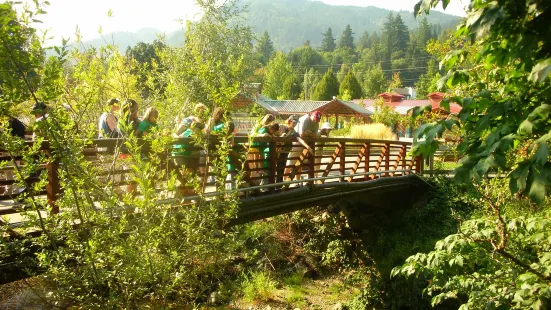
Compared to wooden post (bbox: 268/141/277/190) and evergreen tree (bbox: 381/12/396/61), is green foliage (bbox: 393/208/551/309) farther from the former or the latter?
evergreen tree (bbox: 381/12/396/61)

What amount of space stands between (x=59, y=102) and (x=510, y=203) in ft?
31.0

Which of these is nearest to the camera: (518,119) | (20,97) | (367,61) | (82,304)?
(518,119)

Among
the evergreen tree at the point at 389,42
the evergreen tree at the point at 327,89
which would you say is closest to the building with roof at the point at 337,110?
the evergreen tree at the point at 327,89

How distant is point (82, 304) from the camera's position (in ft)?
10.0

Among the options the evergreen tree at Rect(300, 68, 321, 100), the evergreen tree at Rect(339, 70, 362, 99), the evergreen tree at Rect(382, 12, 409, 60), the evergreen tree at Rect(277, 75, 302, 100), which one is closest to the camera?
the evergreen tree at Rect(300, 68, 321, 100)

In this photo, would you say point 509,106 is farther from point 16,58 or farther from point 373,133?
point 373,133

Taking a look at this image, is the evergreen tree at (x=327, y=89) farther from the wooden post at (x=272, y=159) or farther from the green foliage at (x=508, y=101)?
the green foliage at (x=508, y=101)

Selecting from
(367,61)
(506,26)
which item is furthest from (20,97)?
(367,61)

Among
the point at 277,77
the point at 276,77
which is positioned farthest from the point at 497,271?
the point at 277,77

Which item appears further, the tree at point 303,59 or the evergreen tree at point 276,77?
the tree at point 303,59

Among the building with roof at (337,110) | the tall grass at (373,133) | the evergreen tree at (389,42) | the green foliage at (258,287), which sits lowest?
the green foliage at (258,287)

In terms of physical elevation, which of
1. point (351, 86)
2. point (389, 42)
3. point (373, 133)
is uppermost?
point (389, 42)

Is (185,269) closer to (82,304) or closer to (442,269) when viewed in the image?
(82,304)

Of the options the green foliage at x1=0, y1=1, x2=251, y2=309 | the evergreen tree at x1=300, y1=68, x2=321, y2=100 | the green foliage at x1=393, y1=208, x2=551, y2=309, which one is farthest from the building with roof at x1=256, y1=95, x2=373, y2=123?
the green foliage at x1=0, y1=1, x2=251, y2=309
